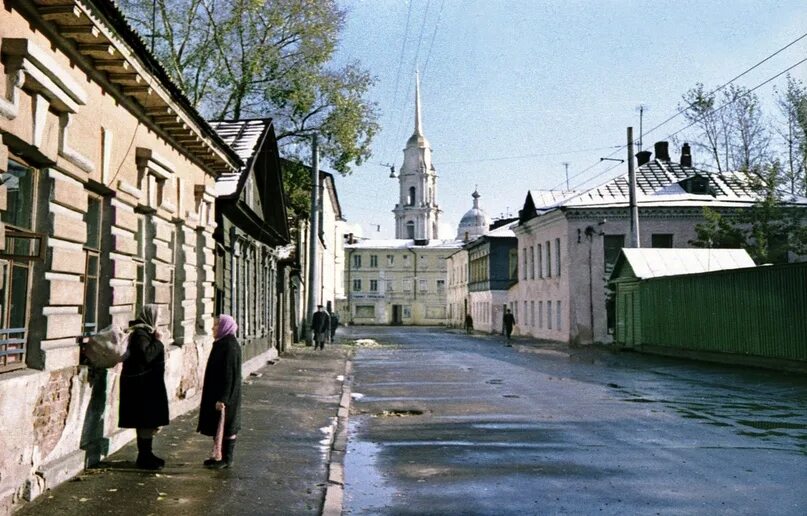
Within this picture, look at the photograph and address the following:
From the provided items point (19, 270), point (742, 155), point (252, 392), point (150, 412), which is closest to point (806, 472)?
point (150, 412)

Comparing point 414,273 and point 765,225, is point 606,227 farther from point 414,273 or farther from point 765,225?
point 414,273

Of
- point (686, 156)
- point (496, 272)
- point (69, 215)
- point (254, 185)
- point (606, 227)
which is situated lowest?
point (69, 215)

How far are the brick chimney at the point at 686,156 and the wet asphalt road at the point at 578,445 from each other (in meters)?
28.4

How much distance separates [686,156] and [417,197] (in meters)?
58.3

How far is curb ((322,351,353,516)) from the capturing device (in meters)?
6.86

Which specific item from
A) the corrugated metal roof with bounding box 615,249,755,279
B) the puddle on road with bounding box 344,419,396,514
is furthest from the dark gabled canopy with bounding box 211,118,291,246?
the corrugated metal roof with bounding box 615,249,755,279

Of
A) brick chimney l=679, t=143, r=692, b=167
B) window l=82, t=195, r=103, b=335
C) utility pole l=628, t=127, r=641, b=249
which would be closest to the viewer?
window l=82, t=195, r=103, b=335

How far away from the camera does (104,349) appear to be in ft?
26.1

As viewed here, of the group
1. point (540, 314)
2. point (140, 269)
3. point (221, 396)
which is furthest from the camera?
point (540, 314)

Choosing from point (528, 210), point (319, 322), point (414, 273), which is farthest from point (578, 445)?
point (414, 273)

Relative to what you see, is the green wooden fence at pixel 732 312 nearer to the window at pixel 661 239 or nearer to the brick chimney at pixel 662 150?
the window at pixel 661 239

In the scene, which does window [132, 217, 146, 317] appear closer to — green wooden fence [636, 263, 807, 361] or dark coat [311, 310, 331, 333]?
green wooden fence [636, 263, 807, 361]

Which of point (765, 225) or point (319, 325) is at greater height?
point (765, 225)

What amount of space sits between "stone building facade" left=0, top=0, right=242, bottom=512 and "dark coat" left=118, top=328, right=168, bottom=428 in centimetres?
38
